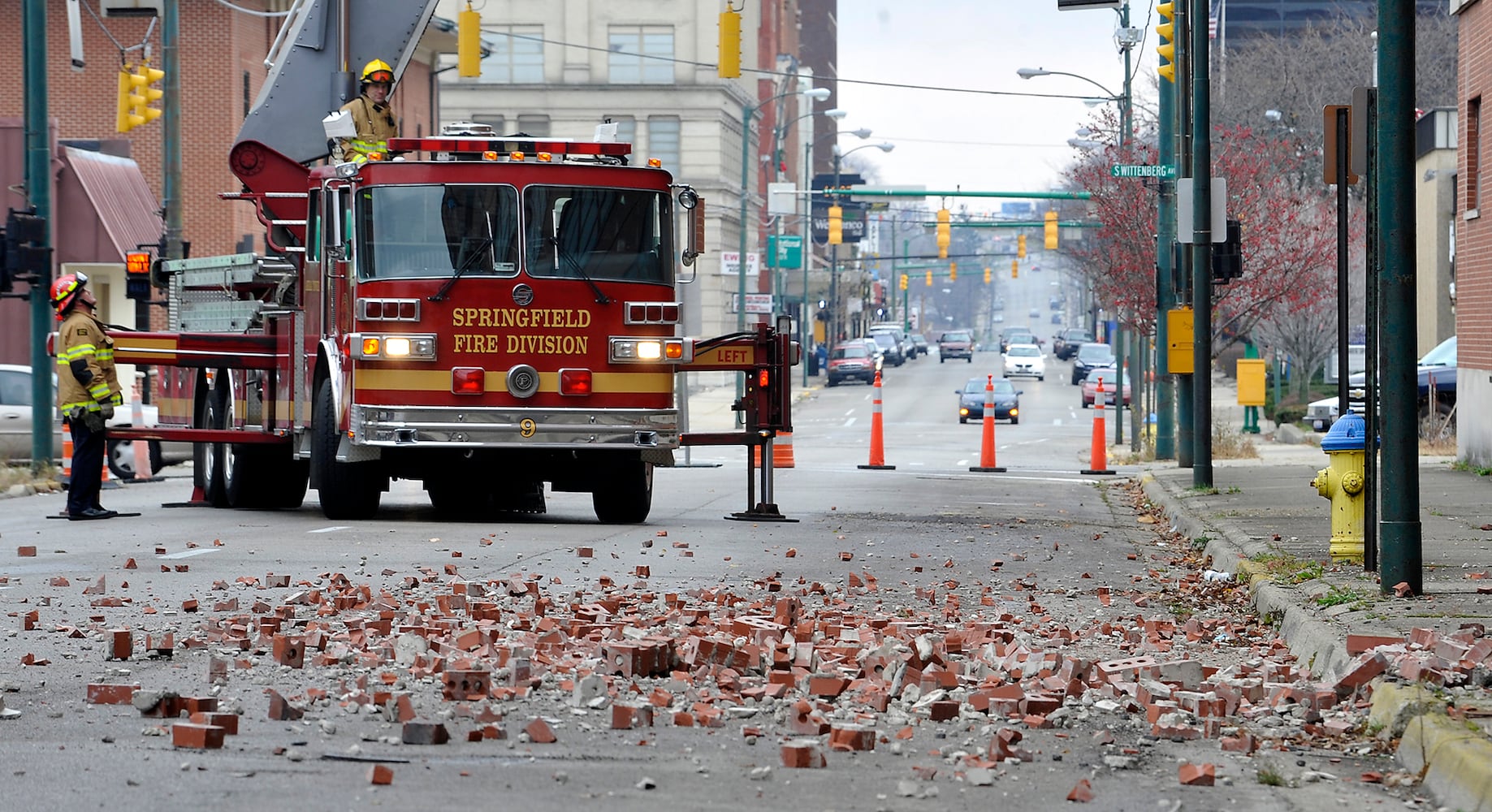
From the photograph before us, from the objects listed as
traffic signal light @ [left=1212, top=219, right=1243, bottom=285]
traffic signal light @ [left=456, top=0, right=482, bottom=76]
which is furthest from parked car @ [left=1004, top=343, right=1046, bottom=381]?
traffic signal light @ [left=1212, top=219, right=1243, bottom=285]

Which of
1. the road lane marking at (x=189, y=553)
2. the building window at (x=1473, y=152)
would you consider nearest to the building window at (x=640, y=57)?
the building window at (x=1473, y=152)

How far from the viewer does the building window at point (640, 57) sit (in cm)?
8344


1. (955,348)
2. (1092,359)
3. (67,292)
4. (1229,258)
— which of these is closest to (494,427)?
(67,292)

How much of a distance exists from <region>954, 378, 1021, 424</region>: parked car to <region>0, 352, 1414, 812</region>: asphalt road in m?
35.5

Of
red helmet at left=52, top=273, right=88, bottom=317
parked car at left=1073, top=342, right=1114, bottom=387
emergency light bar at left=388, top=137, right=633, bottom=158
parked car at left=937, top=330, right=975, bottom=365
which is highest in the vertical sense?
parked car at left=937, top=330, right=975, bottom=365

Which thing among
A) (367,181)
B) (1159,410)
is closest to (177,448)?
(367,181)

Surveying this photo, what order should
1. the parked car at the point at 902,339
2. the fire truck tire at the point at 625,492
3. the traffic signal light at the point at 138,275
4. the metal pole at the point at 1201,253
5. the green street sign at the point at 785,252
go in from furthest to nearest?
the parked car at the point at 902,339
the green street sign at the point at 785,252
the traffic signal light at the point at 138,275
the metal pole at the point at 1201,253
the fire truck tire at the point at 625,492

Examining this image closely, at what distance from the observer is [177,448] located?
2639 cm

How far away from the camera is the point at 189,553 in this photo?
43.5 feet

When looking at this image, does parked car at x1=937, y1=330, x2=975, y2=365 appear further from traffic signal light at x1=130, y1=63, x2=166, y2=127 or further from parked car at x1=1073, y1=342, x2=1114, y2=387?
traffic signal light at x1=130, y1=63, x2=166, y2=127

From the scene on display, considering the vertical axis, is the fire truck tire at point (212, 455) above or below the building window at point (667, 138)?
below

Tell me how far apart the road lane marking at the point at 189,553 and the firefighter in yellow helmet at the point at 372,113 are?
4.33 metres

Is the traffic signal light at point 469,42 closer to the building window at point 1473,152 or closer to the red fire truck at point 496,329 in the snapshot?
the red fire truck at point 496,329

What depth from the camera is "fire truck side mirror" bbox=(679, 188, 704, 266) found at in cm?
1638
